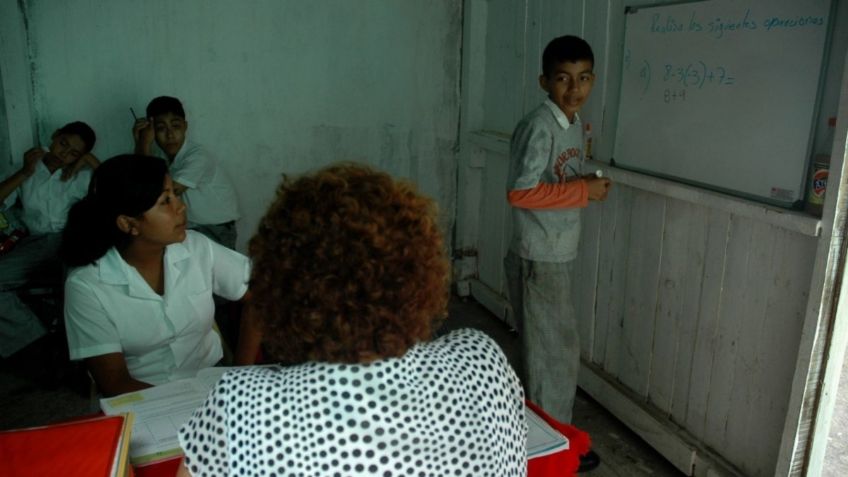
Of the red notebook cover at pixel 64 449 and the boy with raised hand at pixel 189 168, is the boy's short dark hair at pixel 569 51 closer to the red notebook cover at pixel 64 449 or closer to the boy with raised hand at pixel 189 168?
the red notebook cover at pixel 64 449

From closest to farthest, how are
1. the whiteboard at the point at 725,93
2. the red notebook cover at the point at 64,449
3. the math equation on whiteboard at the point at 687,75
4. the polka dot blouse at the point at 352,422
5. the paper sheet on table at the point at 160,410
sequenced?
the polka dot blouse at the point at 352,422, the red notebook cover at the point at 64,449, the paper sheet on table at the point at 160,410, the whiteboard at the point at 725,93, the math equation on whiteboard at the point at 687,75

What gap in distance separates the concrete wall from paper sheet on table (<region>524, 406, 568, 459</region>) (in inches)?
122

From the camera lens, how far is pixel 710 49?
2.38 m

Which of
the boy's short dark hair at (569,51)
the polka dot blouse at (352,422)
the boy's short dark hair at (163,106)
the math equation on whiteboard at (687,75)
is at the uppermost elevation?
the boy's short dark hair at (569,51)

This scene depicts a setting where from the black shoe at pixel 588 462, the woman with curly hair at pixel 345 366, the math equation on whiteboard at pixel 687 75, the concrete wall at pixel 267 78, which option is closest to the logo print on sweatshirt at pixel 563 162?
the math equation on whiteboard at pixel 687 75

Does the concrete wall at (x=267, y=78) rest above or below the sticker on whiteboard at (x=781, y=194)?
above

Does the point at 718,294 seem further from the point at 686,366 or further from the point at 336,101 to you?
the point at 336,101

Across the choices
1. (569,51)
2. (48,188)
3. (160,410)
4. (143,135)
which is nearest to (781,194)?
(569,51)

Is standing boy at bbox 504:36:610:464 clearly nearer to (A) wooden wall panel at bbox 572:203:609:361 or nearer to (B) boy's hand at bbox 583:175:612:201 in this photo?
(B) boy's hand at bbox 583:175:612:201

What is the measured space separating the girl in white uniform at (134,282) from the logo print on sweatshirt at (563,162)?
1293 mm

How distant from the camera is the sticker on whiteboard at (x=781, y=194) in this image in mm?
2107

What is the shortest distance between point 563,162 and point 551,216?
211mm

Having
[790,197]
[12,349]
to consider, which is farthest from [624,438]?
[12,349]

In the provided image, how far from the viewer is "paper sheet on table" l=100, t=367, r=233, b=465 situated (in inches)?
53.7
